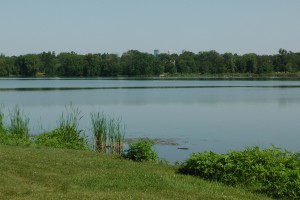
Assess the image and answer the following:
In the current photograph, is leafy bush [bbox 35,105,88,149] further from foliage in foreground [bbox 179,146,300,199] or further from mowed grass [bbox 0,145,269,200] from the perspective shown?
foliage in foreground [bbox 179,146,300,199]

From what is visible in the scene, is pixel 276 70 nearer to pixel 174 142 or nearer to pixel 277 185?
pixel 174 142

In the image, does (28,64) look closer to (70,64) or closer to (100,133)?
(70,64)

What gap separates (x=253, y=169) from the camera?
9.43m

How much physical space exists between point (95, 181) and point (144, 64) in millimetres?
128515

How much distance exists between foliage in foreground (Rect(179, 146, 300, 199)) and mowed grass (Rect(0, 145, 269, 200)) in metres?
0.39

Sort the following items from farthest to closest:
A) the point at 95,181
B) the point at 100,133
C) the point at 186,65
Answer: the point at 186,65, the point at 100,133, the point at 95,181

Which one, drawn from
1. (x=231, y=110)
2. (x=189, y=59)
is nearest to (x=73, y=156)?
(x=231, y=110)

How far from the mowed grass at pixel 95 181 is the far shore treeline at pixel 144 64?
411 ft

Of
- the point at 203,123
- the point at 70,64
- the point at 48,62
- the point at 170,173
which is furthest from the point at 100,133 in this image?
the point at 48,62

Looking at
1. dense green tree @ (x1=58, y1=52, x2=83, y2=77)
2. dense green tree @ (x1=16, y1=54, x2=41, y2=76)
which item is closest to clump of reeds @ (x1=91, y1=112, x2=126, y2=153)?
dense green tree @ (x1=58, y1=52, x2=83, y2=77)

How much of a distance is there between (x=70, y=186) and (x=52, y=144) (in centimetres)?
640

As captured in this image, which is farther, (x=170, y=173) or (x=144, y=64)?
(x=144, y=64)

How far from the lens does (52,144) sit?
48.6ft

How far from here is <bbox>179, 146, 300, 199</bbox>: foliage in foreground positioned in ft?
29.0
